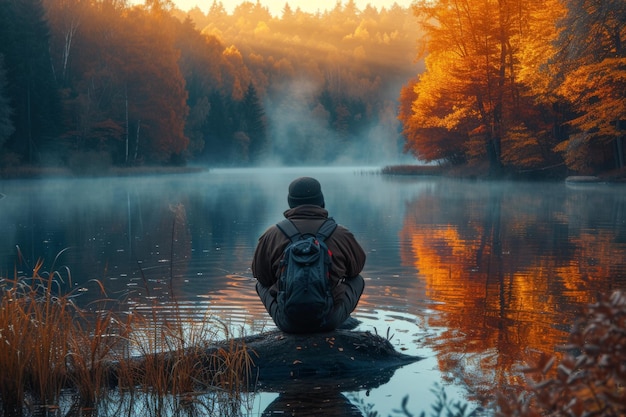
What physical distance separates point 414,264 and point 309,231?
7.10m

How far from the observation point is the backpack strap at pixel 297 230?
242 inches

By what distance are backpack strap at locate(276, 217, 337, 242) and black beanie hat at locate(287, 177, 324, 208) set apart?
0.18 m

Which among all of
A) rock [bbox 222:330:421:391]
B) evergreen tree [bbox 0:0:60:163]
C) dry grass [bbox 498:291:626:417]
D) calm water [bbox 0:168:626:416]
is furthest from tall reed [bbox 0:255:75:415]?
evergreen tree [bbox 0:0:60:163]

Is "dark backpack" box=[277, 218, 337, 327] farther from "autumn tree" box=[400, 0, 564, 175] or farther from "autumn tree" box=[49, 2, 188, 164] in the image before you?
"autumn tree" box=[49, 2, 188, 164]

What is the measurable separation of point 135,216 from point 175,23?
65.1m

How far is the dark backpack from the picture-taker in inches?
232

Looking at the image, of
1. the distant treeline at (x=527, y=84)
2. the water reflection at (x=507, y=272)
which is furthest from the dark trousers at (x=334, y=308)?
the distant treeline at (x=527, y=84)

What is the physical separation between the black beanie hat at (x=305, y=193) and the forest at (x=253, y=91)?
950 inches

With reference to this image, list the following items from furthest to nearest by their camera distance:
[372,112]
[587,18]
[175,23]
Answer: [372,112] → [175,23] → [587,18]

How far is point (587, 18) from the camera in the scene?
28.3 m

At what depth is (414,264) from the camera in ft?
43.0

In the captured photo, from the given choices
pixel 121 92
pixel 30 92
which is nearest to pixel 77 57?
pixel 121 92

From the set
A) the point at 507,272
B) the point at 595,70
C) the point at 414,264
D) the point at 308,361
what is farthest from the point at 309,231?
the point at 595,70

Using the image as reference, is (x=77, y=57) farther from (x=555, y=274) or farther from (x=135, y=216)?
(x=555, y=274)
